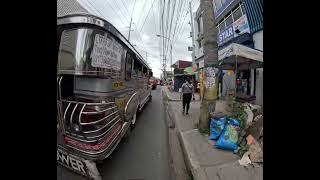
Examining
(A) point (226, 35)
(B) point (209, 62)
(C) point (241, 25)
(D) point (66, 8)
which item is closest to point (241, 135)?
(B) point (209, 62)

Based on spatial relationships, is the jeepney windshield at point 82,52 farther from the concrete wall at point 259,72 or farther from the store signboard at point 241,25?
the store signboard at point 241,25

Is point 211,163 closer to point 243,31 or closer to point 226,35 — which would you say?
point 243,31

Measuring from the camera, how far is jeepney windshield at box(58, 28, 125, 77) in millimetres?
2652

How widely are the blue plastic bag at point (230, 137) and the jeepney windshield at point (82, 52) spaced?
282cm

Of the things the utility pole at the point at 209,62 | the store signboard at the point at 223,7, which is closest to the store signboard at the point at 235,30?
the store signboard at the point at 223,7

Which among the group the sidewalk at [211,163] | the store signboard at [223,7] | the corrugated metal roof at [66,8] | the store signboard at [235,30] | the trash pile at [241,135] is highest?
the store signboard at [223,7]

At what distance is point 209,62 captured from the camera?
5.01m

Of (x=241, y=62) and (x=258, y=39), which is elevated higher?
(x=258, y=39)

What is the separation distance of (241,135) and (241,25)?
380 inches

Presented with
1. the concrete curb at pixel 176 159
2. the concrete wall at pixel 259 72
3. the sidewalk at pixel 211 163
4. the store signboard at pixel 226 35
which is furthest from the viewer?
the store signboard at pixel 226 35

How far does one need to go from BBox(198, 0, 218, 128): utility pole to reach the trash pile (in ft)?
1.85

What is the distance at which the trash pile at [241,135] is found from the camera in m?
3.34
